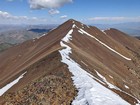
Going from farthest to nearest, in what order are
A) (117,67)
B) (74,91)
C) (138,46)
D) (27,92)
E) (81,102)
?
(138,46) < (117,67) < (27,92) < (74,91) < (81,102)

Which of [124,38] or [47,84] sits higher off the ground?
[47,84]

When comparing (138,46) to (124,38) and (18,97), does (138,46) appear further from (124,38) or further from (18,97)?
(18,97)

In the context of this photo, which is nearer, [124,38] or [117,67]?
[117,67]

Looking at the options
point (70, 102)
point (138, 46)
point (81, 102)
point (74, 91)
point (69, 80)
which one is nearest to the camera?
point (81, 102)

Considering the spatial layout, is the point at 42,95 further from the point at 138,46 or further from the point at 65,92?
the point at 138,46

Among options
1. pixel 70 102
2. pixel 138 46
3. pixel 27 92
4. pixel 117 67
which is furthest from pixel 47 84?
pixel 138 46

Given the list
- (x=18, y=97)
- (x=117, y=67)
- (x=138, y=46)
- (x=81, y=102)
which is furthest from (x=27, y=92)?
(x=138, y=46)
